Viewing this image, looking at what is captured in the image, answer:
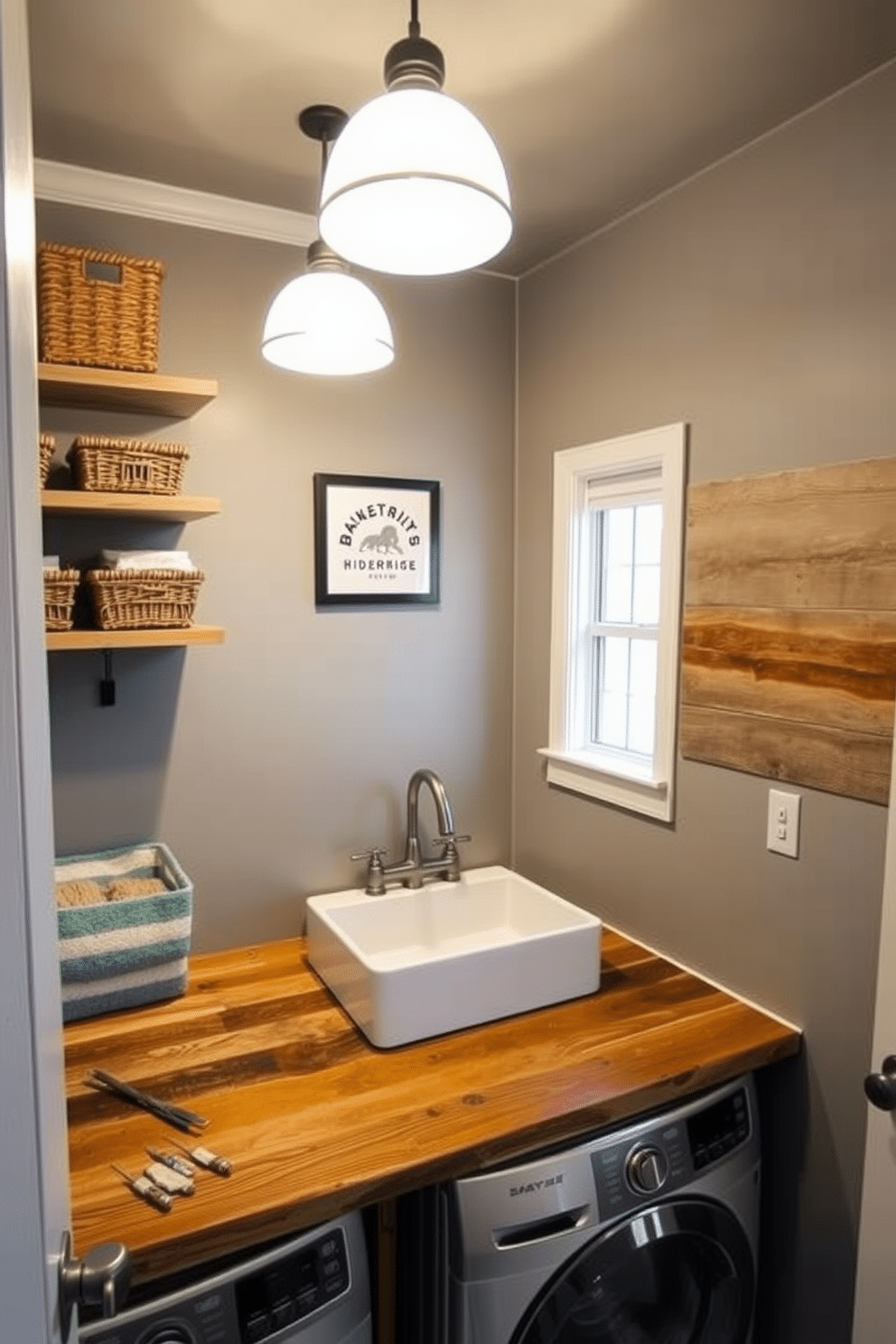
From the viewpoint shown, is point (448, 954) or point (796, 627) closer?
point (796, 627)

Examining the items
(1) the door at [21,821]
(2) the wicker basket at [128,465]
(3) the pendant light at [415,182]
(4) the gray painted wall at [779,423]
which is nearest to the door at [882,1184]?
(4) the gray painted wall at [779,423]

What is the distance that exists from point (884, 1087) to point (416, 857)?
1.21 meters

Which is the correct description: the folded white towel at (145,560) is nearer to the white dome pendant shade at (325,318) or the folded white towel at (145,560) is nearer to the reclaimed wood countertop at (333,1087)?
the white dome pendant shade at (325,318)

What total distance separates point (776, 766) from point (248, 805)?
122 cm

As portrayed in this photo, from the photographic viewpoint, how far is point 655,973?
1839 millimetres

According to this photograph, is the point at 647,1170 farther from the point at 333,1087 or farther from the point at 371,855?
the point at 371,855

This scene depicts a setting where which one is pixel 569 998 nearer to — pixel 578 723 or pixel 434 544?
pixel 578 723

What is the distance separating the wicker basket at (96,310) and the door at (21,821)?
0.91m

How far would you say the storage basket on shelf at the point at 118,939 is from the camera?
5.35ft

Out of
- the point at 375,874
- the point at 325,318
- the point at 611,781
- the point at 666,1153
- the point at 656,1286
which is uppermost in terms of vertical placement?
the point at 325,318

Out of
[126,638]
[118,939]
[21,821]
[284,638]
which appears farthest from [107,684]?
[21,821]

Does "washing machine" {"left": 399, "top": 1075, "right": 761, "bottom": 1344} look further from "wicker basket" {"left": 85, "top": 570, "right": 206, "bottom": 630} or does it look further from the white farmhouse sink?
"wicker basket" {"left": 85, "top": 570, "right": 206, "bottom": 630}

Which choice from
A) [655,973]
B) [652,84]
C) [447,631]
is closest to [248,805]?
[447,631]

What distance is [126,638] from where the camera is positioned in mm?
1613
